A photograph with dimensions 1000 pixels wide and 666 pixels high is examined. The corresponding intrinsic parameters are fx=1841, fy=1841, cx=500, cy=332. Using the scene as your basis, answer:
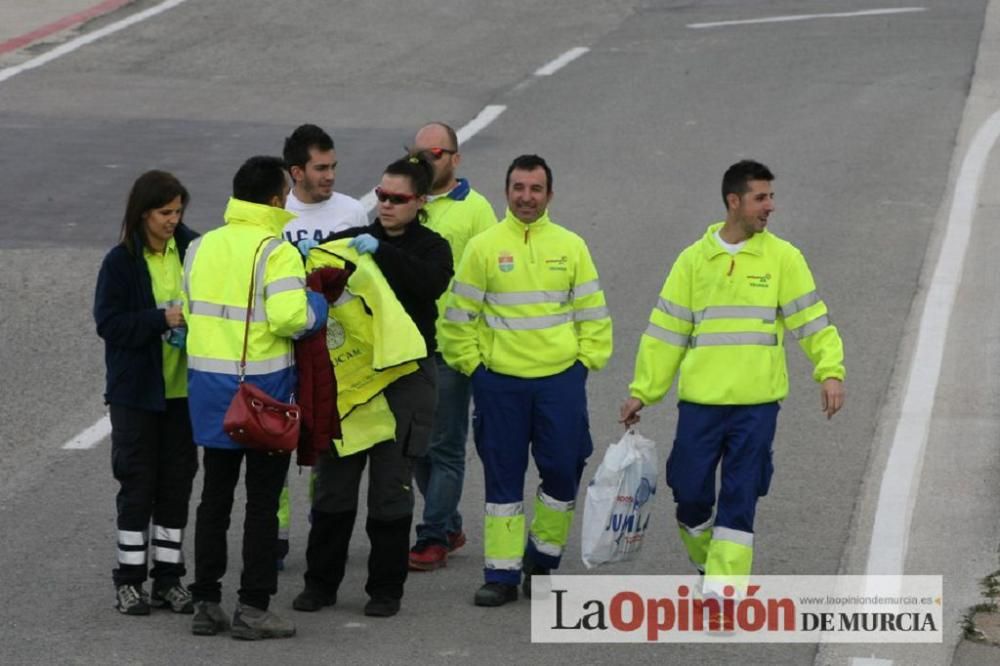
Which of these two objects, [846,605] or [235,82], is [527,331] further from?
[235,82]

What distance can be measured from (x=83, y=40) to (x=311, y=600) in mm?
15577

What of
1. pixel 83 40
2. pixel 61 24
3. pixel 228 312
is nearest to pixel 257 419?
pixel 228 312

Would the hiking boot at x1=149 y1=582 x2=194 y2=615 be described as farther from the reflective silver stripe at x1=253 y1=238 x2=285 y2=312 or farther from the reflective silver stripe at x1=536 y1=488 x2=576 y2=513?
the reflective silver stripe at x1=536 y1=488 x2=576 y2=513

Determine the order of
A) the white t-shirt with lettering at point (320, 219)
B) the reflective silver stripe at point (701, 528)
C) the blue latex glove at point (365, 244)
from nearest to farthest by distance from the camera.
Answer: the blue latex glove at point (365, 244)
the reflective silver stripe at point (701, 528)
the white t-shirt with lettering at point (320, 219)

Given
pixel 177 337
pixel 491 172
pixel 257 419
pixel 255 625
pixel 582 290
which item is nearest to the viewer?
pixel 257 419

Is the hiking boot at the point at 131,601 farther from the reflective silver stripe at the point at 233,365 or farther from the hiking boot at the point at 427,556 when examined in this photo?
the hiking boot at the point at 427,556

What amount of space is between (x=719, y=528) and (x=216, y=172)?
948cm

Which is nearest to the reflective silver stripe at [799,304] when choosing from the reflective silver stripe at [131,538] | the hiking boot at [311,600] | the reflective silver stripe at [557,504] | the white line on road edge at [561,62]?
the reflective silver stripe at [557,504]

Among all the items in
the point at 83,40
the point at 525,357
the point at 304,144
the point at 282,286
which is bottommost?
the point at 525,357

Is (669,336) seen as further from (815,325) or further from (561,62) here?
(561,62)

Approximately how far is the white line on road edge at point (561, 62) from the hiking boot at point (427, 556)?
494 inches

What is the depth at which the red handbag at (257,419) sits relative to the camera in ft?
25.7

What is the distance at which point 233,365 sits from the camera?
26.3ft

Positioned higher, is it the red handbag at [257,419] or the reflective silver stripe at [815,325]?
the reflective silver stripe at [815,325]
